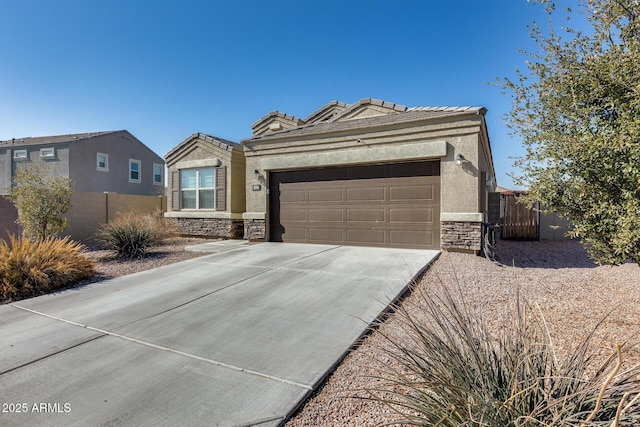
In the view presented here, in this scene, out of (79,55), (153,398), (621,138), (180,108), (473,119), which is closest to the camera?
(153,398)

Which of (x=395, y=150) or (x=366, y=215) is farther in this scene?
(x=366, y=215)

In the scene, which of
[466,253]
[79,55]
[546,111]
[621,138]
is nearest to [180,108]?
[79,55]

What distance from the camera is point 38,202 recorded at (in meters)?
8.66

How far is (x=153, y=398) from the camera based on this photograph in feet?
8.04

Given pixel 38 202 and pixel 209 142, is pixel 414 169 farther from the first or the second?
pixel 38 202

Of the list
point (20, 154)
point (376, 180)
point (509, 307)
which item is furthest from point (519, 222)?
point (20, 154)

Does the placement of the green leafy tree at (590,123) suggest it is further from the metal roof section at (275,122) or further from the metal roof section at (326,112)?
the metal roof section at (275,122)

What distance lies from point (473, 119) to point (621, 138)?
5.47 meters

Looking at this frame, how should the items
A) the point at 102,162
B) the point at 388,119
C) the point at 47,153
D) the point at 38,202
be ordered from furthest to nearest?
Answer: the point at 102,162, the point at 47,153, the point at 388,119, the point at 38,202

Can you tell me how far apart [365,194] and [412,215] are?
1554 mm

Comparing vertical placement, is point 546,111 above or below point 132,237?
above

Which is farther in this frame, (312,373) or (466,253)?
(466,253)

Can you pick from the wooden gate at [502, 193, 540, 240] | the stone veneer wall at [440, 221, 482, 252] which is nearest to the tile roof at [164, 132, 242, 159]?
the stone veneer wall at [440, 221, 482, 252]

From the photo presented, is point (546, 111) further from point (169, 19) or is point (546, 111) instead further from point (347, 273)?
point (169, 19)
